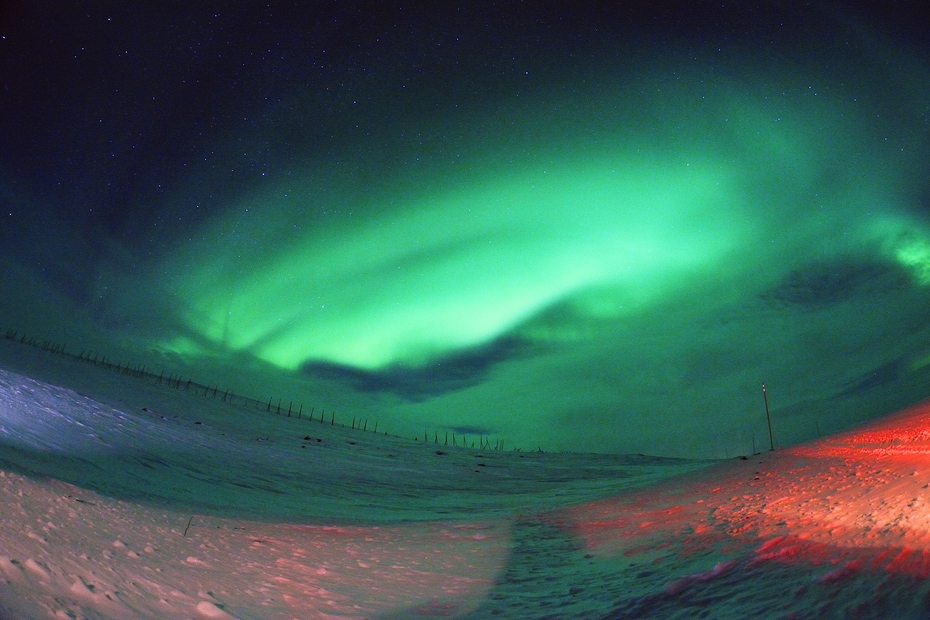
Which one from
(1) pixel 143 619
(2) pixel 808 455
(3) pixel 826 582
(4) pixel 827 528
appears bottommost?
(1) pixel 143 619

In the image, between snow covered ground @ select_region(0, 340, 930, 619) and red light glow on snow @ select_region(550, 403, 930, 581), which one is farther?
red light glow on snow @ select_region(550, 403, 930, 581)

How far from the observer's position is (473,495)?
12.3 meters

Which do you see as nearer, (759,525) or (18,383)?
(759,525)

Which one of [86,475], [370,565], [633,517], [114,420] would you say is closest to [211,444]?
[114,420]

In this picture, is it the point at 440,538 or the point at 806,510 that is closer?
the point at 806,510

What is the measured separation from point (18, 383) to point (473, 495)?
1202 centimetres

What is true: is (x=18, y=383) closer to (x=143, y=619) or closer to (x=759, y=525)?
(x=143, y=619)

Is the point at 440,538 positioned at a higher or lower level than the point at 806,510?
lower

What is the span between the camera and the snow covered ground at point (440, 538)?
118 inches

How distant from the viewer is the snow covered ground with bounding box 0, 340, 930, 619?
3.01m

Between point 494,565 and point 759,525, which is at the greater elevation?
point 759,525

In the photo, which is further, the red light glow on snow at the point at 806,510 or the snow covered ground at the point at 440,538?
the red light glow on snow at the point at 806,510

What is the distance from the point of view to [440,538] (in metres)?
6.98

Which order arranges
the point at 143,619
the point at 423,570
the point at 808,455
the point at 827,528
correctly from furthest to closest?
the point at 808,455 < the point at 423,570 < the point at 827,528 < the point at 143,619
